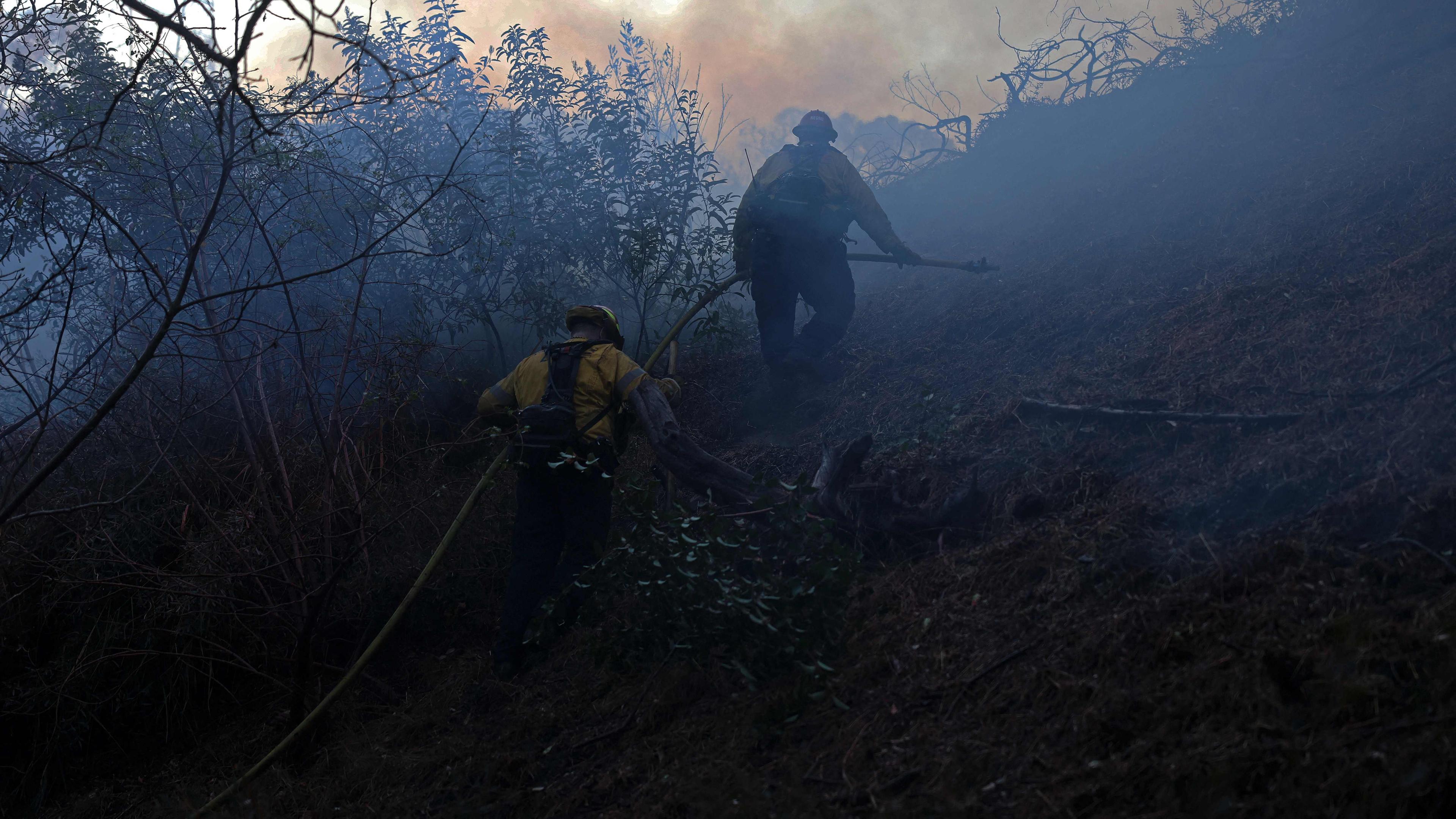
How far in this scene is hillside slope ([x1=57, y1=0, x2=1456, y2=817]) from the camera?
1978 mm

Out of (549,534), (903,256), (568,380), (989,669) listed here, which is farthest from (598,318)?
(989,669)

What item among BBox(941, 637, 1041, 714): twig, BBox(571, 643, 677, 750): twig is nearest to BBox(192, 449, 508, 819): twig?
BBox(571, 643, 677, 750): twig

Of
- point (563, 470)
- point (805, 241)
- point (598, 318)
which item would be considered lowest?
point (563, 470)

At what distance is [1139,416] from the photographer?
3.84m

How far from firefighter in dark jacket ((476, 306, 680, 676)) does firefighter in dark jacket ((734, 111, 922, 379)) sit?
204 centimetres

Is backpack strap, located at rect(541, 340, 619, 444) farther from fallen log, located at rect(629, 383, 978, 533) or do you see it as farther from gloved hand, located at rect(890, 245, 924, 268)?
gloved hand, located at rect(890, 245, 924, 268)

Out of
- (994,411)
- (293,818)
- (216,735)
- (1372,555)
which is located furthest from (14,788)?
(1372,555)

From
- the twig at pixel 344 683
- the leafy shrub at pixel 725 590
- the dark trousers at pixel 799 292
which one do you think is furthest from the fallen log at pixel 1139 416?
the twig at pixel 344 683

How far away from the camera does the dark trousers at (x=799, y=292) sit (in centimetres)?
633

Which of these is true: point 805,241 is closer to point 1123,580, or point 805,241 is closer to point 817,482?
point 817,482

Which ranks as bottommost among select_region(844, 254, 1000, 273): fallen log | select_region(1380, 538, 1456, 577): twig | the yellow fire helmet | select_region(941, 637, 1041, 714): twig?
select_region(941, 637, 1041, 714): twig

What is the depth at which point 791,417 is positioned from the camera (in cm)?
625

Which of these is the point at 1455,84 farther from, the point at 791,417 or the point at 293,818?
the point at 293,818

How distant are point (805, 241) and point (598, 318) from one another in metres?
2.24
